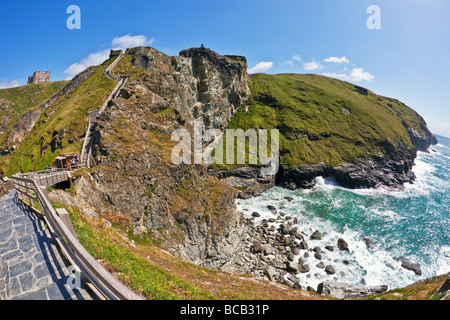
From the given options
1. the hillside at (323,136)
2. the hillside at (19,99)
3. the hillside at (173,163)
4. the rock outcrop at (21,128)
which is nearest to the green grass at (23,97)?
the hillside at (19,99)

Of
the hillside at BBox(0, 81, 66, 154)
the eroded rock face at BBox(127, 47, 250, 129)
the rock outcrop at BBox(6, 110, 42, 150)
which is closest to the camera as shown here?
the eroded rock face at BBox(127, 47, 250, 129)

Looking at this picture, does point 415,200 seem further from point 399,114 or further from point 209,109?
point 399,114

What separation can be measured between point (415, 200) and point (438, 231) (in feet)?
59.4

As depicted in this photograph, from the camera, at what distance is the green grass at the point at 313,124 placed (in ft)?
247

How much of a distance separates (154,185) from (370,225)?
1874 inches

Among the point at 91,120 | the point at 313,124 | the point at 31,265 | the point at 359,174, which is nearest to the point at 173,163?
the point at 91,120

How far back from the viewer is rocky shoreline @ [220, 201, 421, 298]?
28523 mm

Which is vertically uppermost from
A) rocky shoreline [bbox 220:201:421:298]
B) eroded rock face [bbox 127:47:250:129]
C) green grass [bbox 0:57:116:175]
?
eroded rock face [bbox 127:47:250:129]

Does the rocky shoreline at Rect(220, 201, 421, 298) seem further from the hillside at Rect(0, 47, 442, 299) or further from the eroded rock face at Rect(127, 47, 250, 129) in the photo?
the eroded rock face at Rect(127, 47, 250, 129)

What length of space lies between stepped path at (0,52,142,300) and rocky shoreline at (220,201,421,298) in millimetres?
26109

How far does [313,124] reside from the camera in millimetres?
85312

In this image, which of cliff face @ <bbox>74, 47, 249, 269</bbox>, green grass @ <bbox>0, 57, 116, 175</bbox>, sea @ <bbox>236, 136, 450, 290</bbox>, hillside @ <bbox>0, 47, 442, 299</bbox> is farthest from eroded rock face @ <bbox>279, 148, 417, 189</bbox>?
green grass @ <bbox>0, 57, 116, 175</bbox>

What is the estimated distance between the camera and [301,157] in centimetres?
7162
